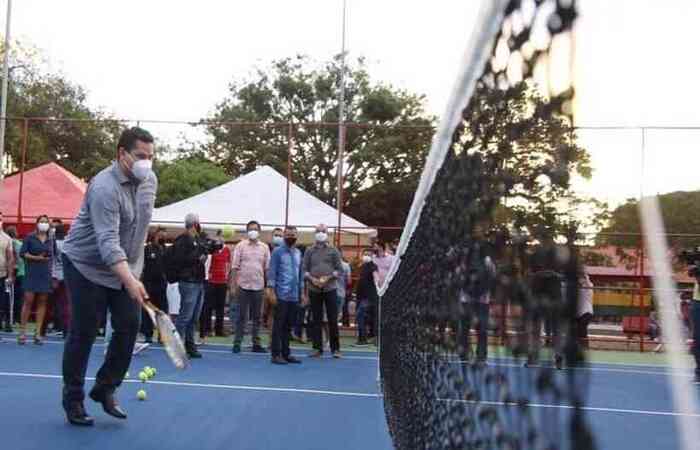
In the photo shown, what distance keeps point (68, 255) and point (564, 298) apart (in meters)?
4.43

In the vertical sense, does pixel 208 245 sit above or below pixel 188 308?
above

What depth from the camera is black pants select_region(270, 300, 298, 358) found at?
31.9 feet

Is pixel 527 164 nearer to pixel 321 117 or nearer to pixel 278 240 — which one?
pixel 278 240

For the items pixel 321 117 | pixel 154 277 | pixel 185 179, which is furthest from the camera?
pixel 321 117

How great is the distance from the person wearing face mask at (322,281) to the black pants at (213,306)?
9.02 feet

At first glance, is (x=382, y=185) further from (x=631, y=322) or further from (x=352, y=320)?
(x=631, y=322)

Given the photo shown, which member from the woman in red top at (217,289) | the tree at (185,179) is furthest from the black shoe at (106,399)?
the tree at (185,179)

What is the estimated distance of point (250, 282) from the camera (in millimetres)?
10914

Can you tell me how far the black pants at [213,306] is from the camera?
42.4 feet

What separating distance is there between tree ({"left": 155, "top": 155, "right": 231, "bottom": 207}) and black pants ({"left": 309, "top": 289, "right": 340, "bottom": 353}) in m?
25.5

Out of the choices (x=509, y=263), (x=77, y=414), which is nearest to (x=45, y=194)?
(x=77, y=414)

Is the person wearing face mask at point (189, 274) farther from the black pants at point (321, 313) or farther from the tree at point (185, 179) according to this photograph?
the tree at point (185, 179)

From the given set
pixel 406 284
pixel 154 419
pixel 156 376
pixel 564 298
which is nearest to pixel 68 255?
pixel 154 419

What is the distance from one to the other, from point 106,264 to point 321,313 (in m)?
5.95
